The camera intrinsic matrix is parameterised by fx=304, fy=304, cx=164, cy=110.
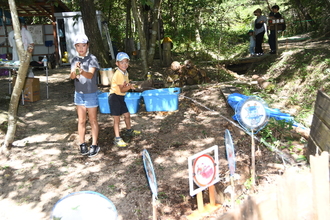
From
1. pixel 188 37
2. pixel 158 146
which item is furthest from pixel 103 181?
pixel 188 37

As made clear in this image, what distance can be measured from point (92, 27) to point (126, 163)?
5.36m

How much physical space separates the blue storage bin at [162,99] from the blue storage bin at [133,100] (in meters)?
0.17

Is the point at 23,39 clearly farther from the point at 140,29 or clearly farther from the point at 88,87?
the point at 88,87

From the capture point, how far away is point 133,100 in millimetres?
6453

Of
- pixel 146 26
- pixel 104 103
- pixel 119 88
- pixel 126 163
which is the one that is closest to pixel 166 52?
pixel 146 26

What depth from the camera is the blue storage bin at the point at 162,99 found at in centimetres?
629

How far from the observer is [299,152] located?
405cm

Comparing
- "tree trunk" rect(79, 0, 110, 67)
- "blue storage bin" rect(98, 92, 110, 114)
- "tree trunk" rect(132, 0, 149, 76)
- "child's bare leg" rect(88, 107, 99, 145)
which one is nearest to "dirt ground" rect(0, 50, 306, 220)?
"blue storage bin" rect(98, 92, 110, 114)

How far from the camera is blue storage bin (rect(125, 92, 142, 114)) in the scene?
643 centimetres

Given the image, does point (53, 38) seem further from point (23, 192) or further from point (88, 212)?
point (88, 212)

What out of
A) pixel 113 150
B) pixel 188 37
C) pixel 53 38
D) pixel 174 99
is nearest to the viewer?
pixel 113 150

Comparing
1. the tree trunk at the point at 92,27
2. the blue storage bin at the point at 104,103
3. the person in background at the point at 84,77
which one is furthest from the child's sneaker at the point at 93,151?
the tree trunk at the point at 92,27

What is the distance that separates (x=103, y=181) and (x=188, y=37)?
10.3 m

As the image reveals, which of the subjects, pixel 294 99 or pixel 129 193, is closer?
pixel 129 193
